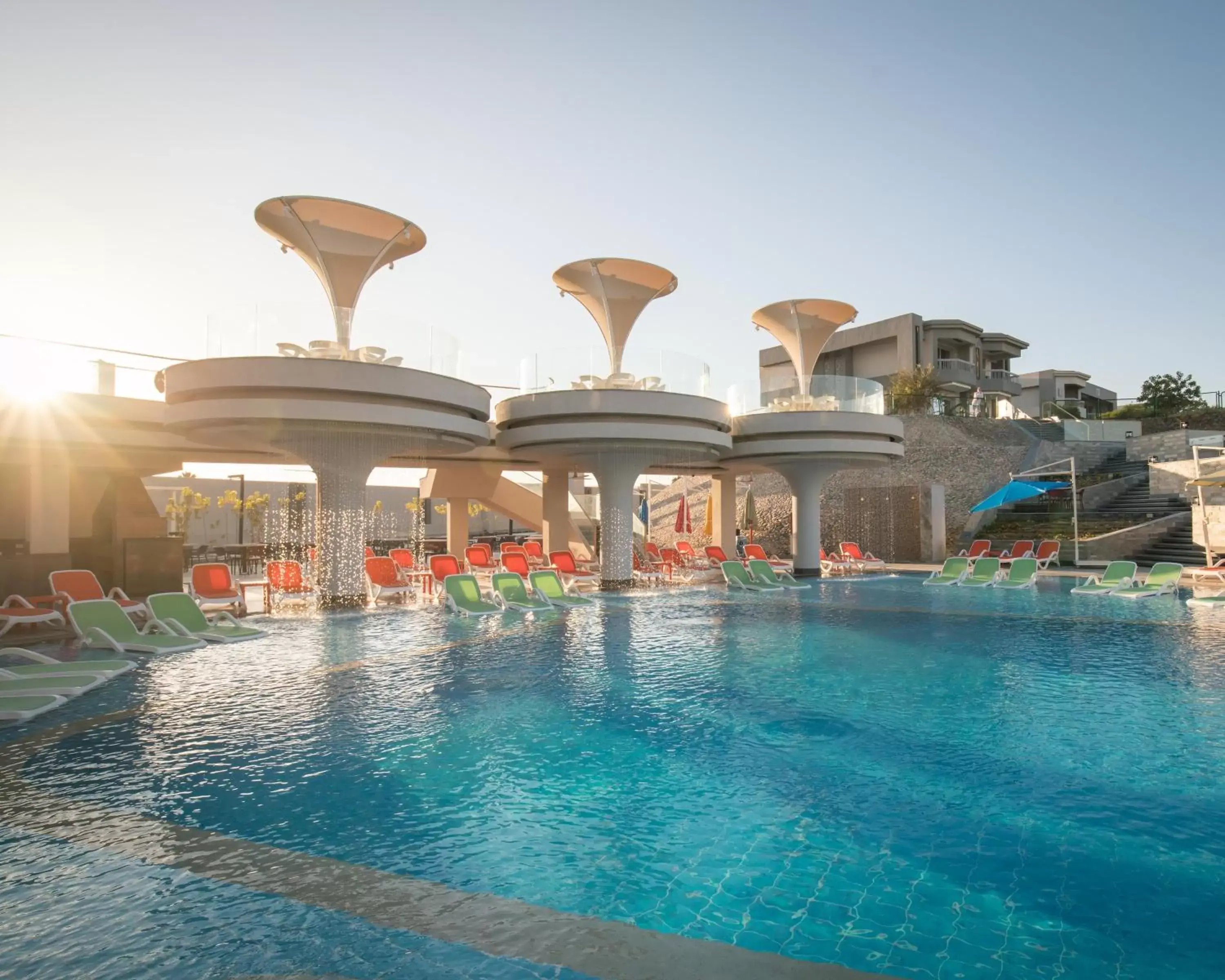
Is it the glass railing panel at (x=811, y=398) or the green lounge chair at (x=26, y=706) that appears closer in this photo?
the green lounge chair at (x=26, y=706)

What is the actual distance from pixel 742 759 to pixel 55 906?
4.31 metres

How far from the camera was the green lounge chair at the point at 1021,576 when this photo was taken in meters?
18.7

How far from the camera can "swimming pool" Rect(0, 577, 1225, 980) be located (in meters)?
3.35

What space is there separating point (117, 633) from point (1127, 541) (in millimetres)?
27333

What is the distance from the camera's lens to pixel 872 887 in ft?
12.7

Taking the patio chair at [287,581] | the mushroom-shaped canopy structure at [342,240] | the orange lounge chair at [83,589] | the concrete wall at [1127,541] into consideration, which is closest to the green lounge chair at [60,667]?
the orange lounge chair at [83,589]

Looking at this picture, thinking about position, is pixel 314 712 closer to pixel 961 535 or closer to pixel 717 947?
pixel 717 947

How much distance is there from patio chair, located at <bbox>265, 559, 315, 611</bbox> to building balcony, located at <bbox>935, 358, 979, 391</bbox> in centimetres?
3906

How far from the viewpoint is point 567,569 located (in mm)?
19547

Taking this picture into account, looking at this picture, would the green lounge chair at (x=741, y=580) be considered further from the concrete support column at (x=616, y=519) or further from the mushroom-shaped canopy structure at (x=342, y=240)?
the mushroom-shaped canopy structure at (x=342, y=240)

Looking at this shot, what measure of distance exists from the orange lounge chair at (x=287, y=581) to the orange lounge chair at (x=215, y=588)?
1520mm

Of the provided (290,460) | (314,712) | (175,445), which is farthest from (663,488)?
(314,712)

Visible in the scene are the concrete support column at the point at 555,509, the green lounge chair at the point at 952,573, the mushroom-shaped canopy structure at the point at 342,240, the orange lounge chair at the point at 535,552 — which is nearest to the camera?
the mushroom-shaped canopy structure at the point at 342,240

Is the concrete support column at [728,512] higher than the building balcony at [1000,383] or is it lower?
lower
